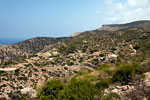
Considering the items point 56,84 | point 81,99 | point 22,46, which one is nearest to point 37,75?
point 56,84

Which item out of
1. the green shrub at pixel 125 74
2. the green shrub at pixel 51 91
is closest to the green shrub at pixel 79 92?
the green shrub at pixel 51 91

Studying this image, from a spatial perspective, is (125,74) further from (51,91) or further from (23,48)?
(23,48)

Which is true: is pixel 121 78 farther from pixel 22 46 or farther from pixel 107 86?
pixel 22 46

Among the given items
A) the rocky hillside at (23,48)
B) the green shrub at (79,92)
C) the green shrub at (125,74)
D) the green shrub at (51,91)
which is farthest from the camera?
the rocky hillside at (23,48)

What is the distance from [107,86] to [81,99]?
3.35 metres

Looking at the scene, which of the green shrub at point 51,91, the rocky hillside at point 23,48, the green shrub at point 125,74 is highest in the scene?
the green shrub at point 125,74

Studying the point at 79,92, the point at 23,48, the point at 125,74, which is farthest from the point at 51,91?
the point at 23,48

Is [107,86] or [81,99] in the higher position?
[81,99]

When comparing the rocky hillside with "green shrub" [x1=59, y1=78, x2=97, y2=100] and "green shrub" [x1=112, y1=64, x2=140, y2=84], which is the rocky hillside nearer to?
"green shrub" [x1=112, y1=64, x2=140, y2=84]

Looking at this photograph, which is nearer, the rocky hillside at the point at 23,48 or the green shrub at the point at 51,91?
the green shrub at the point at 51,91

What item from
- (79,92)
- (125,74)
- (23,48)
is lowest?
(23,48)

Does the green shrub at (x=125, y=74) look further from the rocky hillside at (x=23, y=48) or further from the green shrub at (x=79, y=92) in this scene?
the rocky hillside at (x=23, y=48)

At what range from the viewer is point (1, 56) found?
65250mm

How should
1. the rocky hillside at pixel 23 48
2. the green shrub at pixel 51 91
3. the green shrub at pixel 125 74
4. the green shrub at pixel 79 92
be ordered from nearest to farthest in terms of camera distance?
the green shrub at pixel 79 92 < the green shrub at pixel 51 91 < the green shrub at pixel 125 74 < the rocky hillside at pixel 23 48
